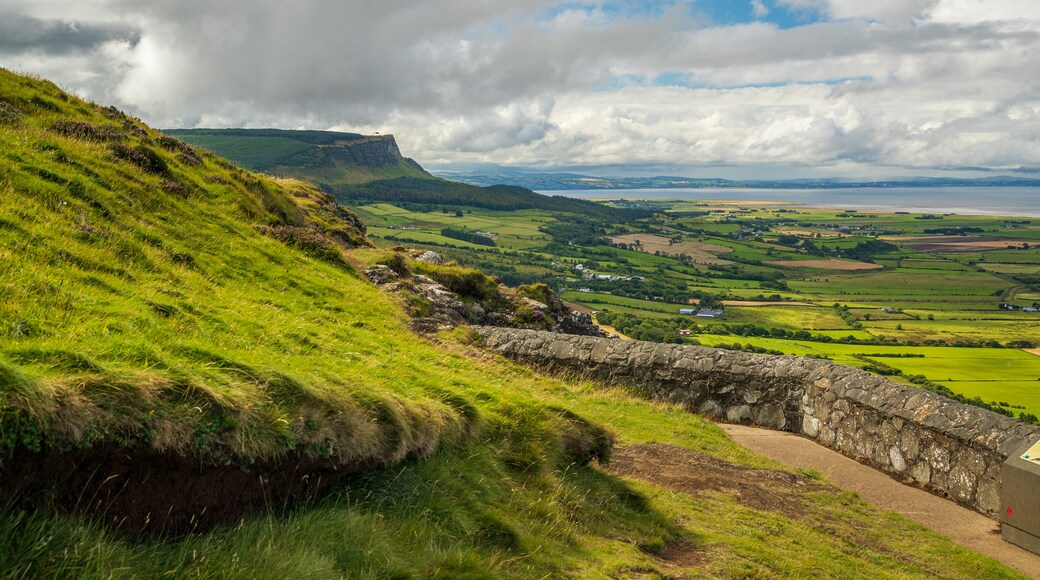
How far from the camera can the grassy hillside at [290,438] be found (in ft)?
15.2

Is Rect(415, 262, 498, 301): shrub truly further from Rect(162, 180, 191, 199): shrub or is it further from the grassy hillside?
the grassy hillside

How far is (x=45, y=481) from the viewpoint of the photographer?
175 inches

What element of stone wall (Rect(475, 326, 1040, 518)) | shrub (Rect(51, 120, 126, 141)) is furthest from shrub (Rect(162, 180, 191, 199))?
stone wall (Rect(475, 326, 1040, 518))

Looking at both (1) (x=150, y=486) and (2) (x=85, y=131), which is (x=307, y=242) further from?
(1) (x=150, y=486)

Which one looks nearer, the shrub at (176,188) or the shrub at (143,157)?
the shrub at (176,188)

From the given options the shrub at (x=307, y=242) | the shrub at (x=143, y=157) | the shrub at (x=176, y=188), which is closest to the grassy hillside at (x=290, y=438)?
the shrub at (x=176, y=188)

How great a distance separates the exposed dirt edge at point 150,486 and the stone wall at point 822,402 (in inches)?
481

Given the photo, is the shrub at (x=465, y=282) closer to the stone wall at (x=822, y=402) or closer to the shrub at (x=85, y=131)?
the stone wall at (x=822, y=402)

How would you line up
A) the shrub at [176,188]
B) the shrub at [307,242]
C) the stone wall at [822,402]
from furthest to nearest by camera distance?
the shrub at [307,242]
the shrub at [176,188]
the stone wall at [822,402]

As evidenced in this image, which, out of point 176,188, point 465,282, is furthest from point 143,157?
point 465,282

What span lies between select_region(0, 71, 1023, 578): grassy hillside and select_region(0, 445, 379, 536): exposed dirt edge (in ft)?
0.07

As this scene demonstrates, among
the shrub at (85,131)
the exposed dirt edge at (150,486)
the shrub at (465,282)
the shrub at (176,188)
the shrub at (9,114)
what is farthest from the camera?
the shrub at (465,282)

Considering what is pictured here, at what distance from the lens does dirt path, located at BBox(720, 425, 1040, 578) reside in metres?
10.5

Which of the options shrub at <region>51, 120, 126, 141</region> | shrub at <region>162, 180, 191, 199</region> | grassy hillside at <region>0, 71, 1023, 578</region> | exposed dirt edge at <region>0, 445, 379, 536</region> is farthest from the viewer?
shrub at <region>162, 180, 191, 199</region>
